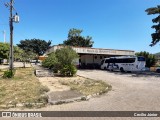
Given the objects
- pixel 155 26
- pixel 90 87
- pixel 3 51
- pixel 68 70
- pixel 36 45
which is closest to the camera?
pixel 90 87

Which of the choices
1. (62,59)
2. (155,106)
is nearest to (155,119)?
(155,106)

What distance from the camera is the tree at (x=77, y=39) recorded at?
6592 cm

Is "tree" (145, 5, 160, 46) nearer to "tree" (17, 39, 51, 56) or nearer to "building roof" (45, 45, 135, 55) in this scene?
"building roof" (45, 45, 135, 55)

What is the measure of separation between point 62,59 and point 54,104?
42.9ft

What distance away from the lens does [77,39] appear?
66.1 m

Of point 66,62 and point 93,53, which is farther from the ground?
point 93,53

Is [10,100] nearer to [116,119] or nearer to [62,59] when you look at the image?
[116,119]

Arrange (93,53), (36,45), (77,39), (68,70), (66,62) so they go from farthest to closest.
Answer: (36,45) → (77,39) → (93,53) → (66,62) → (68,70)

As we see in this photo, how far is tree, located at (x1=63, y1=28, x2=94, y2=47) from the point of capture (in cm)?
6592

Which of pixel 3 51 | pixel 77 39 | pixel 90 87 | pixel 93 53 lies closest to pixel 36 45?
pixel 77 39

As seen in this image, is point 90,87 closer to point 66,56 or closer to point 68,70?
point 68,70

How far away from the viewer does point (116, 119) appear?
575 cm

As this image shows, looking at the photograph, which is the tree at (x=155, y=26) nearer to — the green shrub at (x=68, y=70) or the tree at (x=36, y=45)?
the green shrub at (x=68, y=70)

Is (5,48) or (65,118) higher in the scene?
(5,48)
